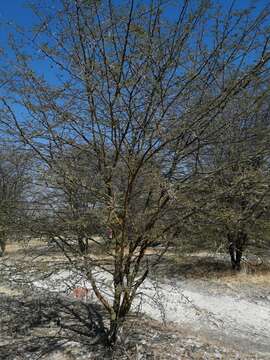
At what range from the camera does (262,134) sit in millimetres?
3969

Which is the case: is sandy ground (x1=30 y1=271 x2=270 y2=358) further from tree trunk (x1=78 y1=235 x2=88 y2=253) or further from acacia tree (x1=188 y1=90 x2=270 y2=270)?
acacia tree (x1=188 y1=90 x2=270 y2=270)

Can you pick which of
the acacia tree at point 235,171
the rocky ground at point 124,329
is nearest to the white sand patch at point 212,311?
the rocky ground at point 124,329

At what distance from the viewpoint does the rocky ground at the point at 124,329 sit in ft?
14.4

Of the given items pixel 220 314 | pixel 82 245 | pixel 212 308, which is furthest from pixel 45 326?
pixel 212 308

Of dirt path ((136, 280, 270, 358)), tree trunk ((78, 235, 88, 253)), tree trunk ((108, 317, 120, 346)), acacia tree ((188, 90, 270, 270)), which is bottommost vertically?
dirt path ((136, 280, 270, 358))

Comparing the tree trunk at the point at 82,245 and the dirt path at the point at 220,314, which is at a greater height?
the tree trunk at the point at 82,245

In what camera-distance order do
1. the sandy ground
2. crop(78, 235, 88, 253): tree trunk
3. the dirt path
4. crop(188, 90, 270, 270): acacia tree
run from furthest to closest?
the dirt path
the sandy ground
crop(78, 235, 88, 253): tree trunk
crop(188, 90, 270, 270): acacia tree

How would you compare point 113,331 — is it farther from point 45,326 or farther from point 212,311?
point 212,311

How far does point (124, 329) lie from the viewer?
498cm

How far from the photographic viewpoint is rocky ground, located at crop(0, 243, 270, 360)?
4.40 metres

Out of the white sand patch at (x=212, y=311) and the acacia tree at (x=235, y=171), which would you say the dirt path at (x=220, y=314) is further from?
the acacia tree at (x=235, y=171)

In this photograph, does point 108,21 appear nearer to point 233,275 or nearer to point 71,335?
point 71,335

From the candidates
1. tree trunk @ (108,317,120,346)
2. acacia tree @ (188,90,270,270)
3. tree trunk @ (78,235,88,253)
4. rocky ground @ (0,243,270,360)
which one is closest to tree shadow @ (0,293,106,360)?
rocky ground @ (0,243,270,360)

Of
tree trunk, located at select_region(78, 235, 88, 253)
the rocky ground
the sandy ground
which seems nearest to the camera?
tree trunk, located at select_region(78, 235, 88, 253)
